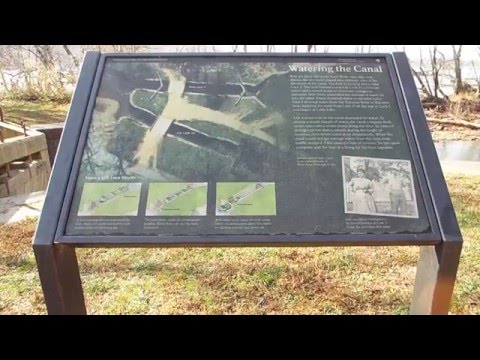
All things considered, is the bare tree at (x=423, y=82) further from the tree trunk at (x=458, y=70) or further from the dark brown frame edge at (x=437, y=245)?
the dark brown frame edge at (x=437, y=245)

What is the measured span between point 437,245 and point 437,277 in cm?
16

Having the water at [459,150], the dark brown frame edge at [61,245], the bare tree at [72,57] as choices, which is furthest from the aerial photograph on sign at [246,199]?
the bare tree at [72,57]

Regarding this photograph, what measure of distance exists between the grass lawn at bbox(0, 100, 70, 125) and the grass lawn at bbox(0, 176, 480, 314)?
177 inches

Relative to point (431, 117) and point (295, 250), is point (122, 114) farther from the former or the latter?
point (431, 117)

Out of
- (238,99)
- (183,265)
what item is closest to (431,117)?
(183,265)

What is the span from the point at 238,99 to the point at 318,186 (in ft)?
2.05

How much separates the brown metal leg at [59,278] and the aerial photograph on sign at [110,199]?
0.21m

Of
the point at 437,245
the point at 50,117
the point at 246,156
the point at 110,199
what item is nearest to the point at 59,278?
the point at 110,199

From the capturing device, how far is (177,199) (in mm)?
1983

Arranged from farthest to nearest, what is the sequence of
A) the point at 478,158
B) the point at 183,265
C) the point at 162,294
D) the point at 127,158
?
the point at 478,158 → the point at 183,265 → the point at 162,294 → the point at 127,158

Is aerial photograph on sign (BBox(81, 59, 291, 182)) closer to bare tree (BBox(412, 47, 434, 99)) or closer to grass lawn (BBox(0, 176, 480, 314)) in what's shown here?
grass lawn (BBox(0, 176, 480, 314))

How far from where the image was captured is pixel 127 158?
2090mm

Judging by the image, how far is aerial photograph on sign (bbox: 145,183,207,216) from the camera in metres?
1.95

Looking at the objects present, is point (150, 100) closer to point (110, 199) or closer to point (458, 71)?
point (110, 199)
